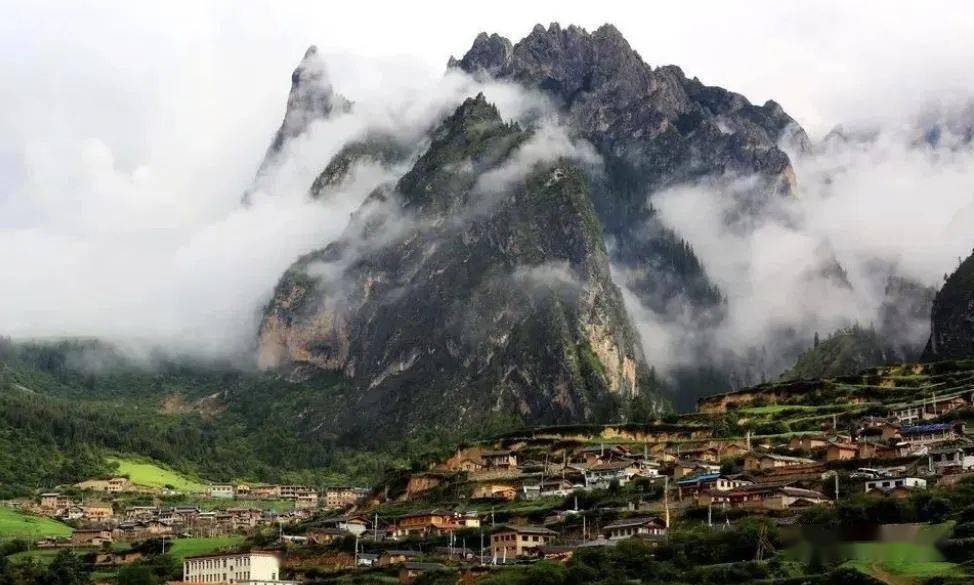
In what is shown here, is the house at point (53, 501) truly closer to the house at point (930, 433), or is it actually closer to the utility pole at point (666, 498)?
the utility pole at point (666, 498)

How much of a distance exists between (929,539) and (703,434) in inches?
2529

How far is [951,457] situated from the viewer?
114 metres

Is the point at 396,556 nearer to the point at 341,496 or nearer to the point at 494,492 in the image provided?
the point at 494,492

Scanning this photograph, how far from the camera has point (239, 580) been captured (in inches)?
4473

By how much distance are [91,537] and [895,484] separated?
86.4 metres

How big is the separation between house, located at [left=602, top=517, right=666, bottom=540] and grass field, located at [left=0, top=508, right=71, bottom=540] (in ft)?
236

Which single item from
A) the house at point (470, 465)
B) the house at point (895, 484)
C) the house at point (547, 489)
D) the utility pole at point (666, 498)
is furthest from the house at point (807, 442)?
the house at point (470, 465)

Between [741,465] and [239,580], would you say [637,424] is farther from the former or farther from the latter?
[239,580]

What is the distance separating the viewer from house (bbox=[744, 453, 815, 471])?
12431 centimetres

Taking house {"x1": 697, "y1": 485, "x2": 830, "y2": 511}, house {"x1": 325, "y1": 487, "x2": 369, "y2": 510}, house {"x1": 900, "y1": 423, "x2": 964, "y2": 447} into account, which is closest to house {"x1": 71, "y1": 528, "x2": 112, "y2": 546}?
house {"x1": 325, "y1": 487, "x2": 369, "y2": 510}

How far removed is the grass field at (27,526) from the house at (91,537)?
3.26m

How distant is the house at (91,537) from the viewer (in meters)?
155

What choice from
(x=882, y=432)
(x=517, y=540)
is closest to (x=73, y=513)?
(x=517, y=540)

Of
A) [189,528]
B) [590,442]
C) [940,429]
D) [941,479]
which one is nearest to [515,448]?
[590,442]
